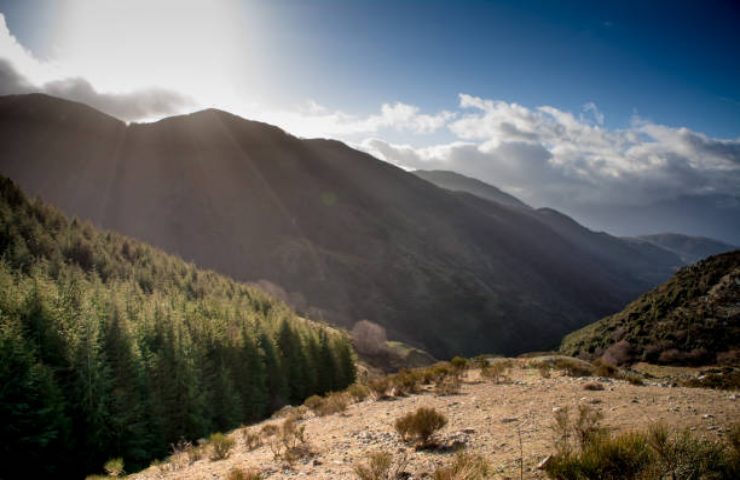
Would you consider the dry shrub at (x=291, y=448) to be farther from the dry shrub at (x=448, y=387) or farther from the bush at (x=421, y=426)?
the dry shrub at (x=448, y=387)

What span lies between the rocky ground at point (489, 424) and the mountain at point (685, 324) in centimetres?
3697

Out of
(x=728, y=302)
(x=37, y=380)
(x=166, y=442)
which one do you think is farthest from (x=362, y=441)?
(x=728, y=302)

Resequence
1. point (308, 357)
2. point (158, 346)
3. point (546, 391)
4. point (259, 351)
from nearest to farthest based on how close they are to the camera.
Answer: point (546, 391), point (158, 346), point (259, 351), point (308, 357)

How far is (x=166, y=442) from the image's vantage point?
97.9ft

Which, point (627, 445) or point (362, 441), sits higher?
point (627, 445)

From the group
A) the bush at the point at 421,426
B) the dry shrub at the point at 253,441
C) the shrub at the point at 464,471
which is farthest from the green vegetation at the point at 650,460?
the dry shrub at the point at 253,441

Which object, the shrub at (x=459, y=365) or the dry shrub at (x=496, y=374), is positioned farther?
the shrub at (x=459, y=365)

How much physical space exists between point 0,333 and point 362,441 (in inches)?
829

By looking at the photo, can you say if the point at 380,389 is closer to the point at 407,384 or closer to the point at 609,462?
the point at 407,384

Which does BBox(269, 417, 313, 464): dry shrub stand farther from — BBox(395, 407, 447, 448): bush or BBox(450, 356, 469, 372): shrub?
BBox(450, 356, 469, 372): shrub

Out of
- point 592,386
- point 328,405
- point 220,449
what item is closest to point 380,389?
point 328,405

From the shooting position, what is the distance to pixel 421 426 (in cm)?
1104

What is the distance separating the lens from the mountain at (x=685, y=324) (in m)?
43.6

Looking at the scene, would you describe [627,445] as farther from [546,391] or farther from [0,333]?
[0,333]
